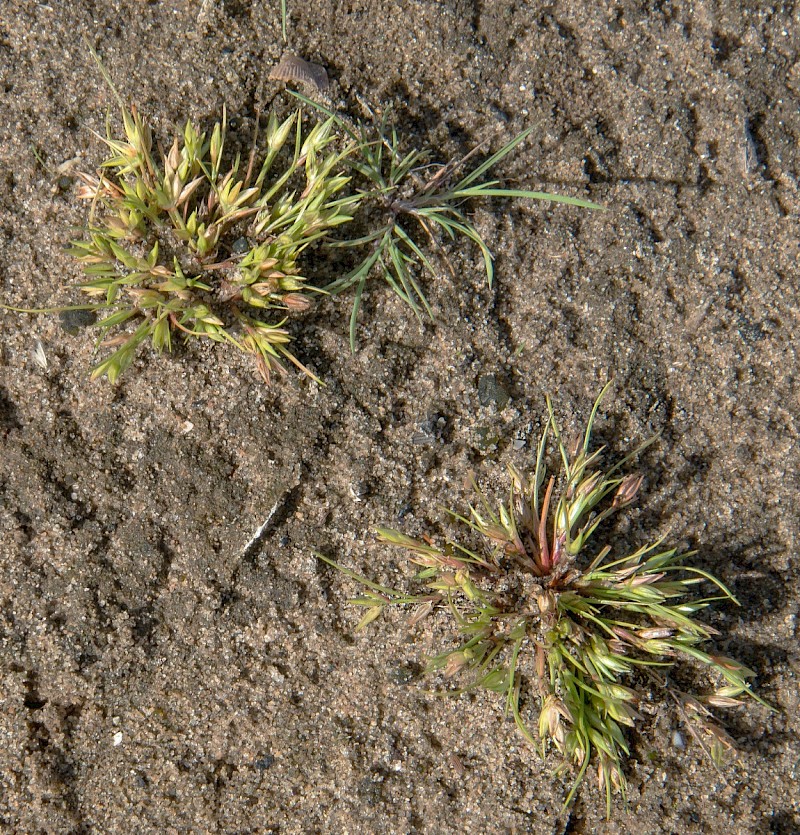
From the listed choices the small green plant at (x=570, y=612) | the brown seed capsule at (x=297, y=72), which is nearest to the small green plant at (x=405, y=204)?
the brown seed capsule at (x=297, y=72)

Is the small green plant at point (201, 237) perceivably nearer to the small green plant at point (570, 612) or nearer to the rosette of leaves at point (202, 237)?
the rosette of leaves at point (202, 237)

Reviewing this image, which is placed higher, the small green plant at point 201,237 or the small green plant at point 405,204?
the small green plant at point 405,204

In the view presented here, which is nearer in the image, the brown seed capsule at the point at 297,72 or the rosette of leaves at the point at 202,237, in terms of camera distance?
the rosette of leaves at the point at 202,237

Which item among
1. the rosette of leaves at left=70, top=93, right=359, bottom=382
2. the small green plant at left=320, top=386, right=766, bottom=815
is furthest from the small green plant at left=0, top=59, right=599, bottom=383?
the small green plant at left=320, top=386, right=766, bottom=815

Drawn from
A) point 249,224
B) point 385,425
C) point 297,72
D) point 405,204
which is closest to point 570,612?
point 385,425

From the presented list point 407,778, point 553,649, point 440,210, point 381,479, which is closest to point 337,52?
point 440,210

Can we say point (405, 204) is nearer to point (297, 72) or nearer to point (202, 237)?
point (297, 72)
